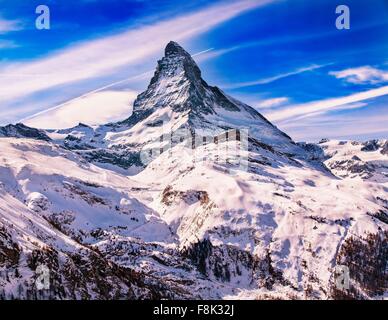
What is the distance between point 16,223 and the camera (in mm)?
198875
